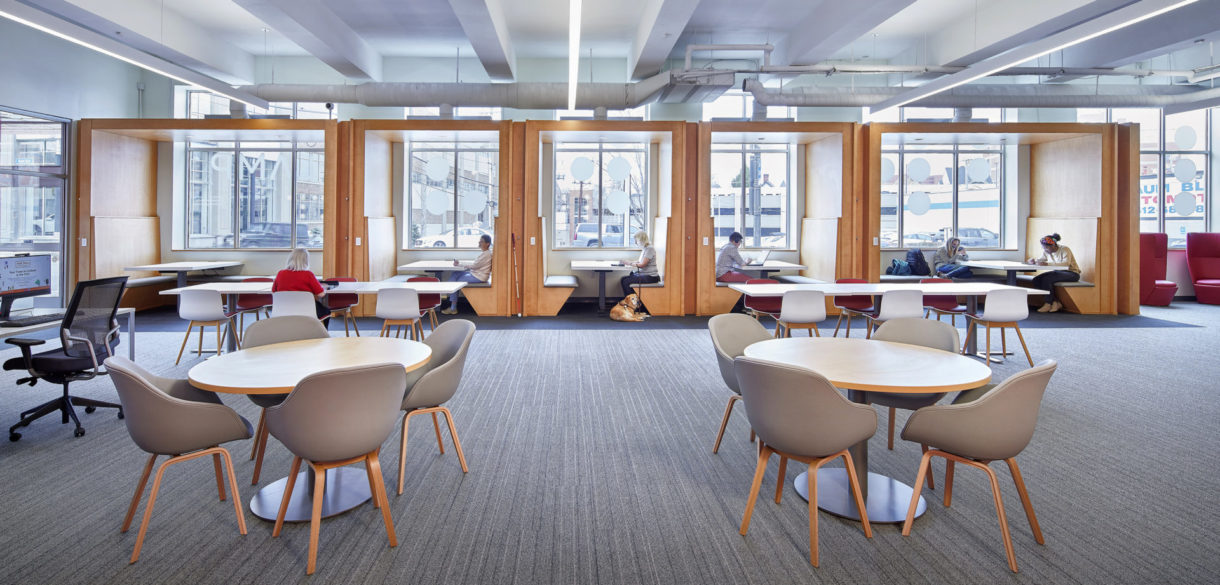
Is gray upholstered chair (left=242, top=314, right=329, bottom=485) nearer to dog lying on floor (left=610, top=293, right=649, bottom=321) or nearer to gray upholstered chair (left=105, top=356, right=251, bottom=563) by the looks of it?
gray upholstered chair (left=105, top=356, right=251, bottom=563)

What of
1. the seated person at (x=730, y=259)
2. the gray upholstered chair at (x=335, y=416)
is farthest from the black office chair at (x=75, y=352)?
the seated person at (x=730, y=259)

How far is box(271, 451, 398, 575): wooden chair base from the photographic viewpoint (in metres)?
2.64

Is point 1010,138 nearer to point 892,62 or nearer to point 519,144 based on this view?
point 892,62

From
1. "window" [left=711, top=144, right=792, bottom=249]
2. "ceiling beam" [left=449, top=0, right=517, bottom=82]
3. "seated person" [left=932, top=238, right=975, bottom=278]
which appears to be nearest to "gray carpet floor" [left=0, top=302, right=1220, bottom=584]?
"ceiling beam" [left=449, top=0, right=517, bottom=82]

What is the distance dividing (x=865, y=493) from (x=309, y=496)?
2.71 meters

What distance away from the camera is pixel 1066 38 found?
658 cm

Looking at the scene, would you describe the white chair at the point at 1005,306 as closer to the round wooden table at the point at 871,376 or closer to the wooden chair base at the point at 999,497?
the round wooden table at the point at 871,376

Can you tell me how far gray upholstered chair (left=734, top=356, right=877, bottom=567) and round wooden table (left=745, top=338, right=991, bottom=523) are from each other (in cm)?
22

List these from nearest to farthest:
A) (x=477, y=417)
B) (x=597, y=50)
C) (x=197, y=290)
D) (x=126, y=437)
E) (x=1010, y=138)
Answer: (x=126, y=437) < (x=477, y=417) < (x=197, y=290) < (x=1010, y=138) < (x=597, y=50)

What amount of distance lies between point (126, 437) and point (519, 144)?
22.5 ft

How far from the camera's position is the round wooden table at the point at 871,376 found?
2.86 metres

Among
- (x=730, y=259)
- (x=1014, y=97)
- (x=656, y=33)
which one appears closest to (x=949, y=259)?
(x=1014, y=97)

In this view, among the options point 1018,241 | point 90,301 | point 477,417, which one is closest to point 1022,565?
point 477,417

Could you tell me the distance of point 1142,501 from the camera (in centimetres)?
330
